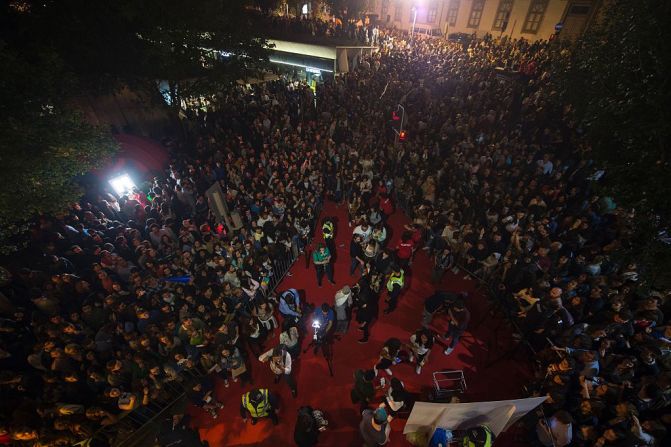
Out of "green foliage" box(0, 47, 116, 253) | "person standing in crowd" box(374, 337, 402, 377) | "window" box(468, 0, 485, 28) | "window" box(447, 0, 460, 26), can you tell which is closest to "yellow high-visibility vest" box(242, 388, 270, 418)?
"person standing in crowd" box(374, 337, 402, 377)

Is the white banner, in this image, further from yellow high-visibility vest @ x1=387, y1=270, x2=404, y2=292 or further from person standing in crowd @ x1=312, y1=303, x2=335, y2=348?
yellow high-visibility vest @ x1=387, y1=270, x2=404, y2=292

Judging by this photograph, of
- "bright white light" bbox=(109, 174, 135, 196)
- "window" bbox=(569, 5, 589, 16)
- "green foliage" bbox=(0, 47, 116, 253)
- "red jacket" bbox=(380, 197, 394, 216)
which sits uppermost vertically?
"window" bbox=(569, 5, 589, 16)

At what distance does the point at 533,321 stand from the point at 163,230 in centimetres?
983

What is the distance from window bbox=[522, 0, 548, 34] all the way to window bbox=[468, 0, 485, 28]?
5.09m

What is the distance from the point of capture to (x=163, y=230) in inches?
344

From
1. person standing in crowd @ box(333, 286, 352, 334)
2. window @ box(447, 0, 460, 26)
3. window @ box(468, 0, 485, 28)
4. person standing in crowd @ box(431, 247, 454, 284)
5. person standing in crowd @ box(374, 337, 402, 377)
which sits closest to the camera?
person standing in crowd @ box(374, 337, 402, 377)

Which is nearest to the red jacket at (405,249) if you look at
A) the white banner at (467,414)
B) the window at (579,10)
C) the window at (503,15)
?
the white banner at (467,414)

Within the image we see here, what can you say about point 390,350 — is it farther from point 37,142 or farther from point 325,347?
point 37,142

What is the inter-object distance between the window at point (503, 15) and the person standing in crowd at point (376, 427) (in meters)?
37.3

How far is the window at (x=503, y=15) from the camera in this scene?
29.2 m

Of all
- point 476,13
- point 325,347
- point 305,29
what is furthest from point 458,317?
point 476,13

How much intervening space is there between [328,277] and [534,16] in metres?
33.9

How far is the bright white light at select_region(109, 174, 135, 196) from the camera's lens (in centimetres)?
1122

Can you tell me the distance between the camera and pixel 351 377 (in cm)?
673
